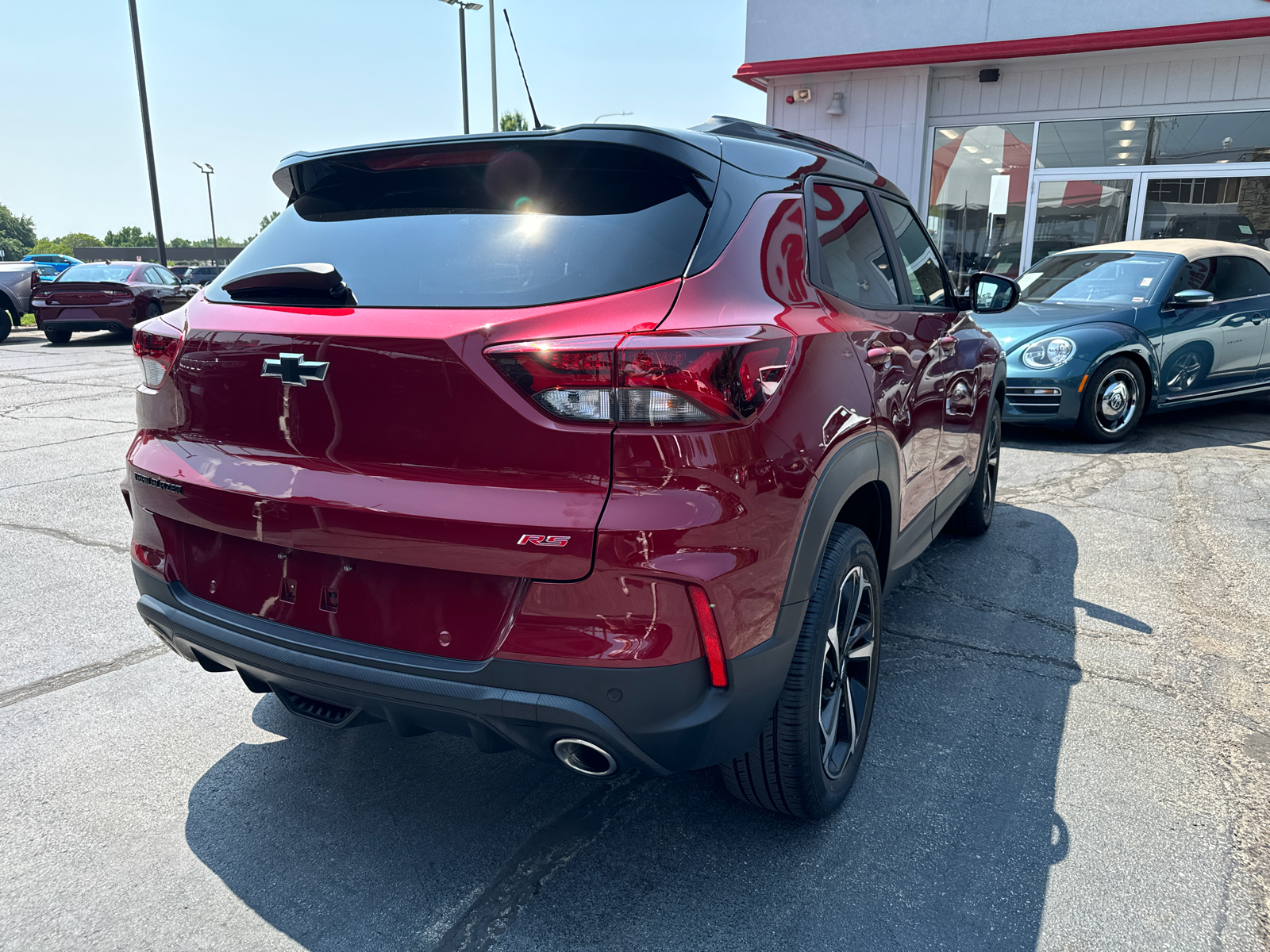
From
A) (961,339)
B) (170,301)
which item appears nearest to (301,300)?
(961,339)

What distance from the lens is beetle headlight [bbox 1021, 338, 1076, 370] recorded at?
7516 millimetres

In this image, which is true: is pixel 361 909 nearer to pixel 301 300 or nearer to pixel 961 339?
pixel 301 300

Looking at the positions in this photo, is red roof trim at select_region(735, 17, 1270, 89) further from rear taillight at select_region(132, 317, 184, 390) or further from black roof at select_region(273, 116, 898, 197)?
rear taillight at select_region(132, 317, 184, 390)

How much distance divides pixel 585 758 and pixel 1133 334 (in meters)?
7.28

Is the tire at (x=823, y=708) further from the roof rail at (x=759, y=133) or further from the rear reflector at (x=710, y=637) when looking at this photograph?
the roof rail at (x=759, y=133)

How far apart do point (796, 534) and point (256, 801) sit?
1668 millimetres

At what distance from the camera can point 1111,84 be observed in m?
12.5

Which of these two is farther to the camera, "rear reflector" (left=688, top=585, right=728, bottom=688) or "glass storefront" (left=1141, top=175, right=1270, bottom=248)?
"glass storefront" (left=1141, top=175, right=1270, bottom=248)

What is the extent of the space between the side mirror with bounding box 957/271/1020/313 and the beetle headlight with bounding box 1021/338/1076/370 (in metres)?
3.63

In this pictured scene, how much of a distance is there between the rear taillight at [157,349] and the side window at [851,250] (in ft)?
5.45

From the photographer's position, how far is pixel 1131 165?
41.6 ft

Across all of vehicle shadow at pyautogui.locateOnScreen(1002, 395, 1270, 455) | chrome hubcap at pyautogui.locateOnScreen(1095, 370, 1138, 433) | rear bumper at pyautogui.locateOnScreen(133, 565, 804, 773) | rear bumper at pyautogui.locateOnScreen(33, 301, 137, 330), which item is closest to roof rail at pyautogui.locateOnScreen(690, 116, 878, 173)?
rear bumper at pyautogui.locateOnScreen(133, 565, 804, 773)

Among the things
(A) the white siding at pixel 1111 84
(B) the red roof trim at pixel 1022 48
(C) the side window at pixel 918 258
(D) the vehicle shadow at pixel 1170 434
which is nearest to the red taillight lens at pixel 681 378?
(C) the side window at pixel 918 258

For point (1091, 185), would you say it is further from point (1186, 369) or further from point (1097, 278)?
point (1186, 369)
